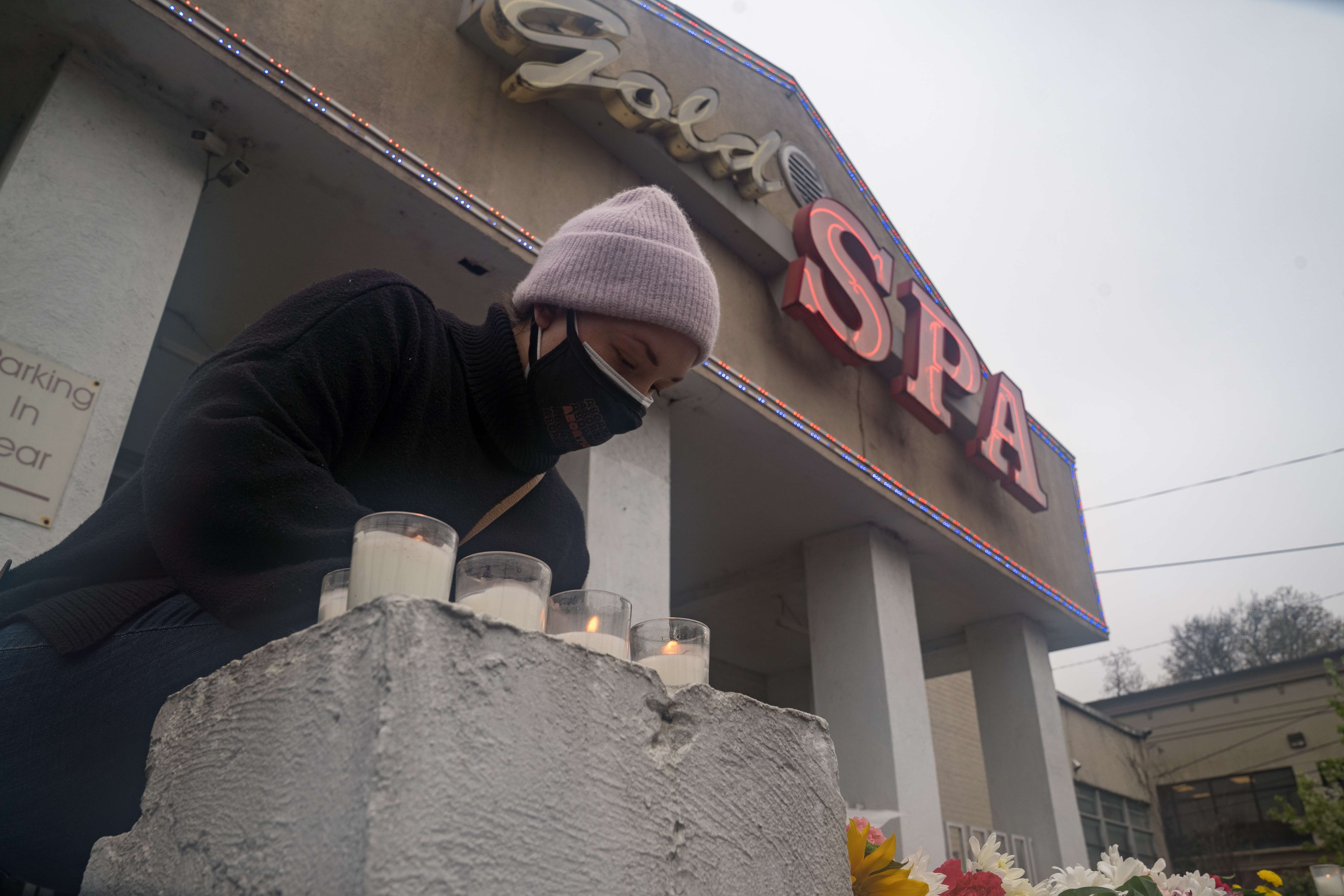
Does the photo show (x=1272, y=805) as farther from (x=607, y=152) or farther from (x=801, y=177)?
(x=607, y=152)

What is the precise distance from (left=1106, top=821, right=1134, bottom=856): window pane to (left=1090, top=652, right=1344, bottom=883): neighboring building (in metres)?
3.02

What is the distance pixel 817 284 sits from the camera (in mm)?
6957

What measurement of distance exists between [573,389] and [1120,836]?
2011 centimetres

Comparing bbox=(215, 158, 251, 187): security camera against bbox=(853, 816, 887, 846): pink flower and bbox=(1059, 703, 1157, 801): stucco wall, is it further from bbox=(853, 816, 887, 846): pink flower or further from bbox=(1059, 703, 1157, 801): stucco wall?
bbox=(1059, 703, 1157, 801): stucco wall

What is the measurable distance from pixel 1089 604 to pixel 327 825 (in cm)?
1096

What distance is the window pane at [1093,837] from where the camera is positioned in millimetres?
15734

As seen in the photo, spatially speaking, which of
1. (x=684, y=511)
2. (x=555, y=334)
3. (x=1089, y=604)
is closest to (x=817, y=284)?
(x=684, y=511)

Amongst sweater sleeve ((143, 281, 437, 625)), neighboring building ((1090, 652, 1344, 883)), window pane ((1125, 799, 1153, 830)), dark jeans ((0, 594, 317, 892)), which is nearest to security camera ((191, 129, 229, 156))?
sweater sleeve ((143, 281, 437, 625))

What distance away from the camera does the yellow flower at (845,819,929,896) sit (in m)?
1.65

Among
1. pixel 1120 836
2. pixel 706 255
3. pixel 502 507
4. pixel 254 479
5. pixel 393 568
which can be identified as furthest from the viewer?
pixel 1120 836

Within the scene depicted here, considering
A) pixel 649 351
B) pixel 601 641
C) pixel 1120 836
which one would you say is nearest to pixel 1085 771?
pixel 1120 836

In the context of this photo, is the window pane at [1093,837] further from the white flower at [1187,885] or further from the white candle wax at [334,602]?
the white candle wax at [334,602]

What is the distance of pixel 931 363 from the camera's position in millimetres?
8258

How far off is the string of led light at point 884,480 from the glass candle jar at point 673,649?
13.5 feet
